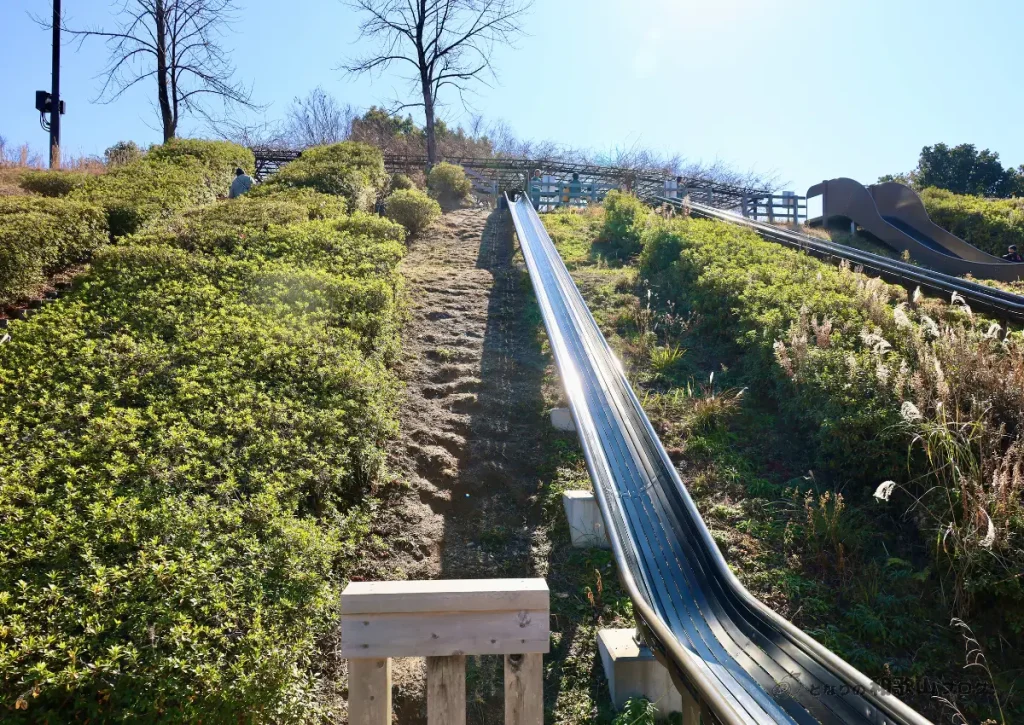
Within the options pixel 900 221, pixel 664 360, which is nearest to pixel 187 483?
pixel 664 360

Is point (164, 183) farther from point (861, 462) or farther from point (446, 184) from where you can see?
point (861, 462)

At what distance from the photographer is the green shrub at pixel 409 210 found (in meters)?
13.7

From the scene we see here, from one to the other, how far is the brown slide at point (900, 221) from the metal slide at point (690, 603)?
12.3 meters

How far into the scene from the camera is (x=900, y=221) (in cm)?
1862

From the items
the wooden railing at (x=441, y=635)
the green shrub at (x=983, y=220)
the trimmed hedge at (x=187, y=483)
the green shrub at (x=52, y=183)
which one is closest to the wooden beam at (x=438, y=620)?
the wooden railing at (x=441, y=635)

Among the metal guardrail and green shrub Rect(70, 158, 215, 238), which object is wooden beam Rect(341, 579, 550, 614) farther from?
green shrub Rect(70, 158, 215, 238)

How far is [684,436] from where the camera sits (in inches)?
246

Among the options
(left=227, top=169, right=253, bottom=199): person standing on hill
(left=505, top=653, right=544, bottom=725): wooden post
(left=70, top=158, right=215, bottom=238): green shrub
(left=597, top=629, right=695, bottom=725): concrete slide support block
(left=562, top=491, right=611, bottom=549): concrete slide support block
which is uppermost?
(left=227, top=169, right=253, bottom=199): person standing on hill

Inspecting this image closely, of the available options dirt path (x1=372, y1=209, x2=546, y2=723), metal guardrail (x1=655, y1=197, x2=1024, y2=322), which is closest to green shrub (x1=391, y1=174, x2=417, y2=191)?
dirt path (x1=372, y1=209, x2=546, y2=723)

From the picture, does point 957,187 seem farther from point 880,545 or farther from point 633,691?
point 633,691

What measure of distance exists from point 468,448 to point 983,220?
1741cm

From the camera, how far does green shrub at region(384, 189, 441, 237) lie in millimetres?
13734

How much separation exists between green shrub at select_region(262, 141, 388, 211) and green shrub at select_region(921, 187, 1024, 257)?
14.8 meters

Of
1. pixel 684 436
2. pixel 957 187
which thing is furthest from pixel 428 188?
pixel 957 187
